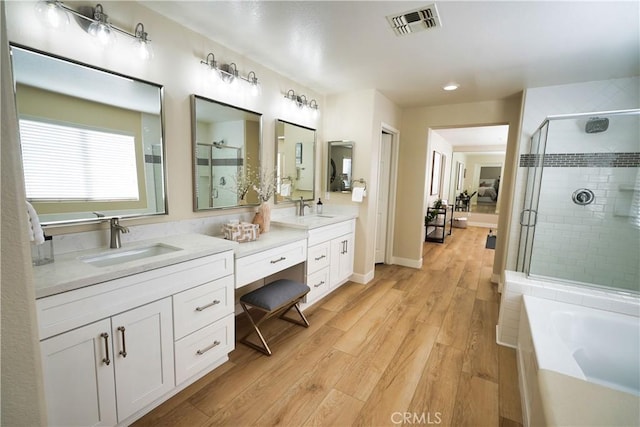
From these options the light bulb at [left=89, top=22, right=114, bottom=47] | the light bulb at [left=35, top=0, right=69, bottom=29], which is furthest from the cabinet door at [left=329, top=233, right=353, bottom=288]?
the light bulb at [left=35, top=0, right=69, bottom=29]

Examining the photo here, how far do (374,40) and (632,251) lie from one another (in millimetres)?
3045

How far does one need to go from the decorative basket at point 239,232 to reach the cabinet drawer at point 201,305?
0.41m

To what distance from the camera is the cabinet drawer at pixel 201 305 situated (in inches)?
64.1

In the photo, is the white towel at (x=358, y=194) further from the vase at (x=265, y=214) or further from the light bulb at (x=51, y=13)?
the light bulb at (x=51, y=13)

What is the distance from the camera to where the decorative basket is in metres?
2.24

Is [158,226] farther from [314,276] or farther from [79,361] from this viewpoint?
[314,276]

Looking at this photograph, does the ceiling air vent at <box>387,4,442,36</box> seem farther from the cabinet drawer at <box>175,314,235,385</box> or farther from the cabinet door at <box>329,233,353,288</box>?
the cabinet drawer at <box>175,314,235,385</box>

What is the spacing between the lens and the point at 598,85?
2.82 metres

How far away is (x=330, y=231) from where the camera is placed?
3.08m

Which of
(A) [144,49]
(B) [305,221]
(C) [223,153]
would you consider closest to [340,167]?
(B) [305,221]

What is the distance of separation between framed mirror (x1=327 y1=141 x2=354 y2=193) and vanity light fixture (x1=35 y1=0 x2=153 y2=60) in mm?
2225

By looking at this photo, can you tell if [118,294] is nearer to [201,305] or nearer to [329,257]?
[201,305]

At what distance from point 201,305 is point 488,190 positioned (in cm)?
922

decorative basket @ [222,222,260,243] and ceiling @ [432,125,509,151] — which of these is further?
ceiling @ [432,125,509,151]
